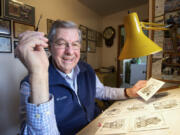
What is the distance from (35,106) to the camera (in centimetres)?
42

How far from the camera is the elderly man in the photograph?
16.6 inches

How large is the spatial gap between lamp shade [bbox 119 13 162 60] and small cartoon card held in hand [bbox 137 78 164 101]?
0.34 metres

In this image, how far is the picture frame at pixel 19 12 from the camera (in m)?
1.19

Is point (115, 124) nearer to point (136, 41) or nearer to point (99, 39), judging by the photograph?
point (136, 41)

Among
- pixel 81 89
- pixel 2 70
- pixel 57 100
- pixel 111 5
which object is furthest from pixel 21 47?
pixel 111 5

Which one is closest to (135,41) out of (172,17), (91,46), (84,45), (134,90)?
(134,90)

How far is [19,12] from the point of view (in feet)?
4.20

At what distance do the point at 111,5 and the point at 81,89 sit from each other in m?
2.15

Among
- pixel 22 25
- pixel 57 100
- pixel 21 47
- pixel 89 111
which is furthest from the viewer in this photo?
pixel 22 25

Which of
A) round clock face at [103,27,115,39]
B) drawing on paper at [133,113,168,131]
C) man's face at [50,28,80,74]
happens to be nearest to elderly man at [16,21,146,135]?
man's face at [50,28,80,74]

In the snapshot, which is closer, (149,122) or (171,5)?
(149,122)

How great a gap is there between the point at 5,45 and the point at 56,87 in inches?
37.2

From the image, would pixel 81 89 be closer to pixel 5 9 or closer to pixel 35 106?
pixel 35 106

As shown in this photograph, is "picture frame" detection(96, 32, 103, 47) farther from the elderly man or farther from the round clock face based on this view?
the elderly man
